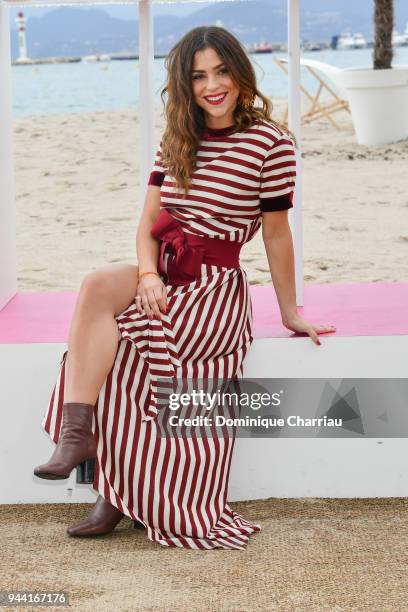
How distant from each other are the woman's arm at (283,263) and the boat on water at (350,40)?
3160 centimetres

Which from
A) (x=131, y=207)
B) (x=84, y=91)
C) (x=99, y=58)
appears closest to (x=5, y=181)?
(x=131, y=207)

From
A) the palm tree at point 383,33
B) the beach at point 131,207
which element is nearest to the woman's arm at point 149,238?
the beach at point 131,207

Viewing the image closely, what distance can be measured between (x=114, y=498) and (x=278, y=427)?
464mm

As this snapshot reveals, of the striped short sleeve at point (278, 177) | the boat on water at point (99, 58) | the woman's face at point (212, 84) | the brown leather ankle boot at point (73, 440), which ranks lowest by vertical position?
the brown leather ankle boot at point (73, 440)

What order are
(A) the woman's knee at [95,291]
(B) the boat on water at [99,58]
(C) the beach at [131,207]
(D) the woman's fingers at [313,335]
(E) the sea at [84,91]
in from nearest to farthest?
(A) the woman's knee at [95,291] → (D) the woman's fingers at [313,335] → (C) the beach at [131,207] → (E) the sea at [84,91] → (B) the boat on water at [99,58]

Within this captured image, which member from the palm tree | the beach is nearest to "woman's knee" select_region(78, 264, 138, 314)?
the beach

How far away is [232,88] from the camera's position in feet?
7.07

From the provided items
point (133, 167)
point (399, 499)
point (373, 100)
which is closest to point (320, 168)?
point (373, 100)

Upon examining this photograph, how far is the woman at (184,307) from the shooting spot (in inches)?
81.7

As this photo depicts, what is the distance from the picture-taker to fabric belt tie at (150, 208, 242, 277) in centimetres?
217

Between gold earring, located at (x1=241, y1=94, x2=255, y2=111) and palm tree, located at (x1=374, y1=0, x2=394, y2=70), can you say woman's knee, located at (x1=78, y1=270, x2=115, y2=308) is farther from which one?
palm tree, located at (x1=374, y1=0, x2=394, y2=70)

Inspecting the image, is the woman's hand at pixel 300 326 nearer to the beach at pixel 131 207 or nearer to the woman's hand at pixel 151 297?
the woman's hand at pixel 151 297

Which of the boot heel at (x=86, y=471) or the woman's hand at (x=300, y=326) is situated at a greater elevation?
the woman's hand at (x=300, y=326)

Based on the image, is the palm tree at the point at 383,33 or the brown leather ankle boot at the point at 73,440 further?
the palm tree at the point at 383,33
